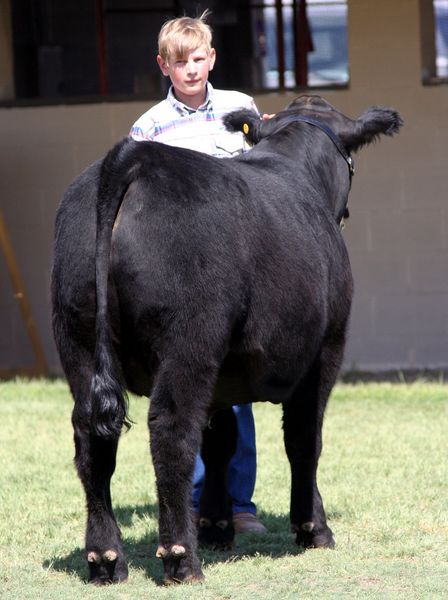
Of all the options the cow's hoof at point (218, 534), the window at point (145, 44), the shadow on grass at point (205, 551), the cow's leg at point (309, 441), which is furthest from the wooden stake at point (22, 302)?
the cow's leg at point (309, 441)

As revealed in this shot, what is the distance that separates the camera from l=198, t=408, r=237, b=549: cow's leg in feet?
18.5

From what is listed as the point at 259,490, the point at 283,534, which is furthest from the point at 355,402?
the point at 283,534

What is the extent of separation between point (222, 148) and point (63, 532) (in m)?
1.87

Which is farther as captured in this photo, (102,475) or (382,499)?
(382,499)

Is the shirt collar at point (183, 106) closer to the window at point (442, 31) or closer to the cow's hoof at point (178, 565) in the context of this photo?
the cow's hoof at point (178, 565)

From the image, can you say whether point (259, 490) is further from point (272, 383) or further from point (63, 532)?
point (272, 383)

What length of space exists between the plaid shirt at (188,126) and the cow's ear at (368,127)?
55 cm

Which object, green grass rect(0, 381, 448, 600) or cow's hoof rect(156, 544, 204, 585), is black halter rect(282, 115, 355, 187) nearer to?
green grass rect(0, 381, 448, 600)

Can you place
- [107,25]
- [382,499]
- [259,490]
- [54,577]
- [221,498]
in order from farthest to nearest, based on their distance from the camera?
[107,25]
[259,490]
[382,499]
[221,498]
[54,577]

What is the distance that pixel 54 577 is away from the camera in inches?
201

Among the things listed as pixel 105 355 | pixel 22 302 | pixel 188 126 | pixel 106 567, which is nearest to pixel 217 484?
pixel 106 567

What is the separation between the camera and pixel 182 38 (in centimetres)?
559

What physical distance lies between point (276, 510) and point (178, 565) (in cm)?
181

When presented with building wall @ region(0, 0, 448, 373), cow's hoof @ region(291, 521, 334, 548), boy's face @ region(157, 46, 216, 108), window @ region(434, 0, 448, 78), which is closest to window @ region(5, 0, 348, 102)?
window @ region(434, 0, 448, 78)
